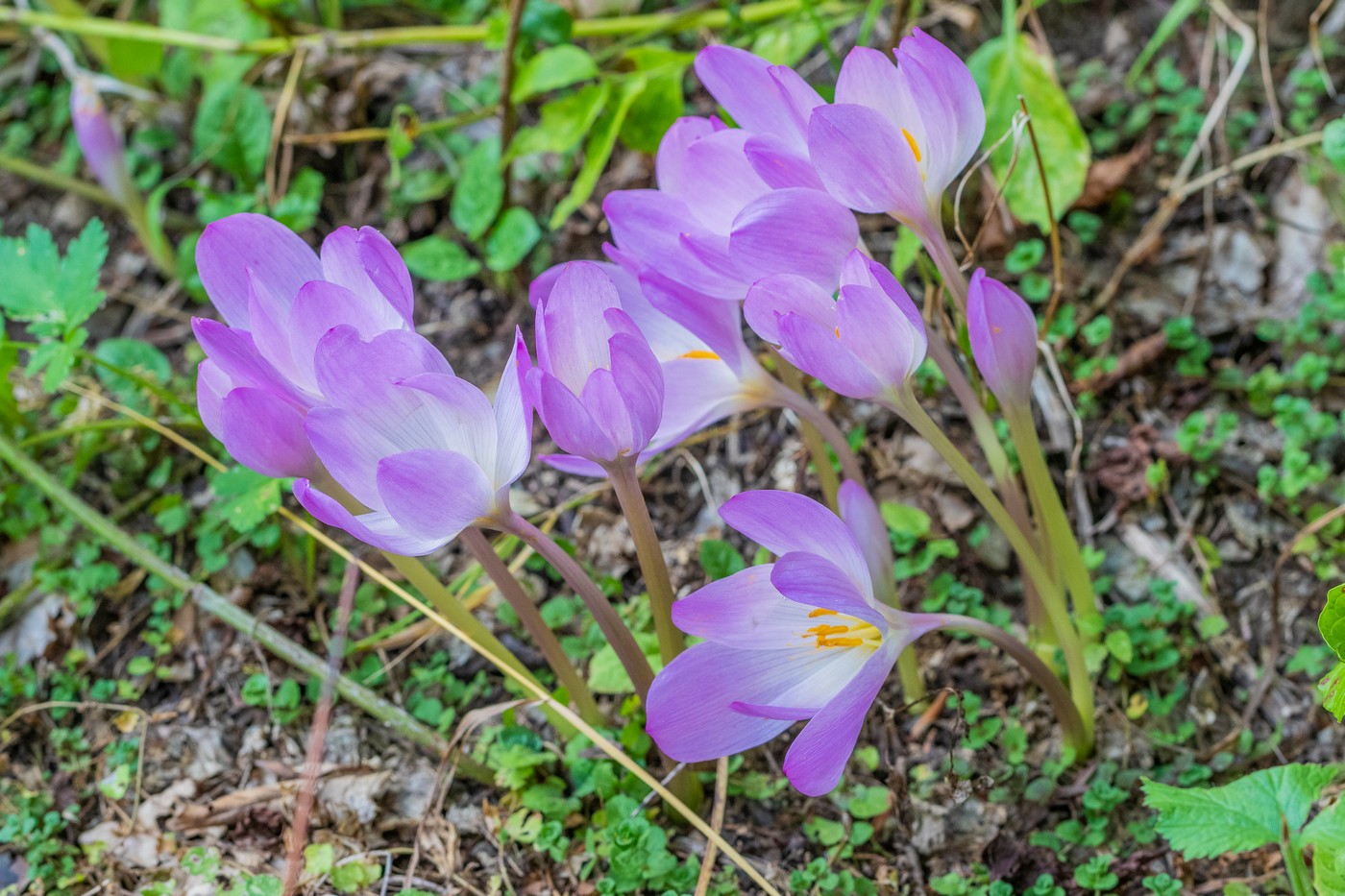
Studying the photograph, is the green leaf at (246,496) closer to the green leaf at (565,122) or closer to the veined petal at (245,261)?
the veined petal at (245,261)

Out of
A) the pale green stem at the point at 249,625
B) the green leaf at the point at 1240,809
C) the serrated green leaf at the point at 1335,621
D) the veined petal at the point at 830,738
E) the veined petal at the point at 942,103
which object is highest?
the veined petal at the point at 942,103

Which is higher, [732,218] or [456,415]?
[732,218]

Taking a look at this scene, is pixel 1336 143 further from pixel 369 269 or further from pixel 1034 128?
pixel 369 269

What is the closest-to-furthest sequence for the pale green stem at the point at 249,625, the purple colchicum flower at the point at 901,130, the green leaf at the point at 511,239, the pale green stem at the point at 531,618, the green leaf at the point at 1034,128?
the purple colchicum flower at the point at 901,130
the pale green stem at the point at 531,618
the pale green stem at the point at 249,625
the green leaf at the point at 1034,128
the green leaf at the point at 511,239

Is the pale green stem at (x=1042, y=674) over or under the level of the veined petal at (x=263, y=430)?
under

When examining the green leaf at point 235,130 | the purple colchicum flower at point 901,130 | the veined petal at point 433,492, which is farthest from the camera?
the green leaf at point 235,130

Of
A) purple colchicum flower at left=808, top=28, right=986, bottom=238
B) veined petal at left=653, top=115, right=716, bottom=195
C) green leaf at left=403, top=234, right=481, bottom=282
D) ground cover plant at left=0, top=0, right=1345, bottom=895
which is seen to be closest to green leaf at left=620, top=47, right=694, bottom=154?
ground cover plant at left=0, top=0, right=1345, bottom=895

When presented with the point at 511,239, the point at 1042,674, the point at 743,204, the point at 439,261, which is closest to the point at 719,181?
the point at 743,204

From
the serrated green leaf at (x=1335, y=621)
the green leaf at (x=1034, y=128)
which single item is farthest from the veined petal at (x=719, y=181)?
the green leaf at (x=1034, y=128)
